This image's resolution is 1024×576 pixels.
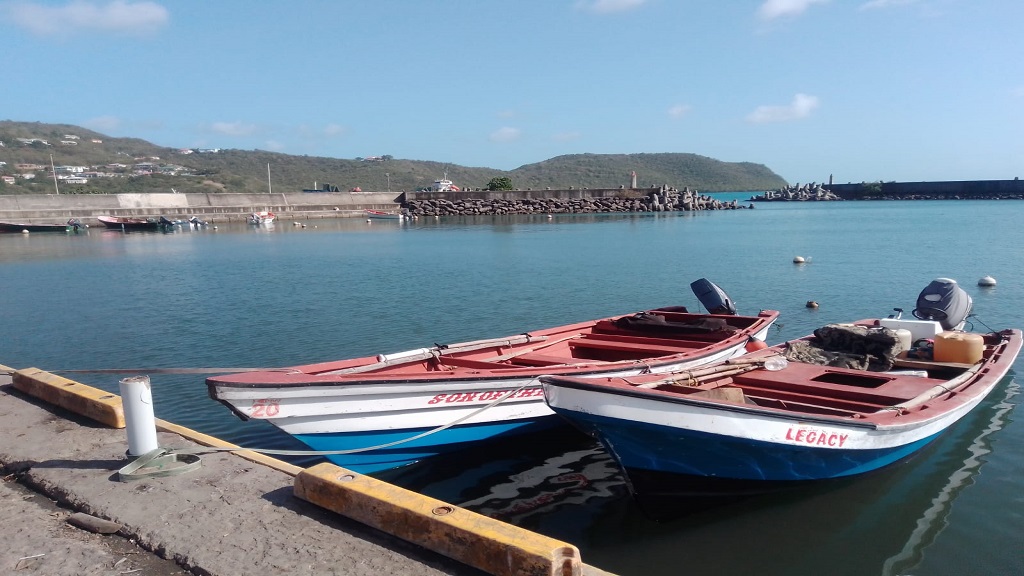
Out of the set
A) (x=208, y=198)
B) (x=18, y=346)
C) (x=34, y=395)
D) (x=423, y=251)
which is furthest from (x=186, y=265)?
(x=208, y=198)

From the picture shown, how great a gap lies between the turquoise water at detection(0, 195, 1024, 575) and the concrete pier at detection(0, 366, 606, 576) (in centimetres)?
255

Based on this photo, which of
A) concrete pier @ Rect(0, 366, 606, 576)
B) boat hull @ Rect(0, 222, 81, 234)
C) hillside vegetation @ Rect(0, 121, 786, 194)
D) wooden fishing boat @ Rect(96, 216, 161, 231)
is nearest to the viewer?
concrete pier @ Rect(0, 366, 606, 576)

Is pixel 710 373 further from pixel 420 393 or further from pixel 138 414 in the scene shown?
pixel 138 414

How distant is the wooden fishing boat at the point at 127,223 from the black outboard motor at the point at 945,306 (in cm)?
5944

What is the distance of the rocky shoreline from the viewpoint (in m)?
76.6

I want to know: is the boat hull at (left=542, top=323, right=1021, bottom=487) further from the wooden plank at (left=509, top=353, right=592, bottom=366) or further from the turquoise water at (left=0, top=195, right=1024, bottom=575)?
the wooden plank at (left=509, top=353, right=592, bottom=366)

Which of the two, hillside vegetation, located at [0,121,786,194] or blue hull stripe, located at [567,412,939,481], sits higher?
hillside vegetation, located at [0,121,786,194]

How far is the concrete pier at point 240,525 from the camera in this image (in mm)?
4191

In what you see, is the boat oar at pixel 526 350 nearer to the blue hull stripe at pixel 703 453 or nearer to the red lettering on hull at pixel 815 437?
the blue hull stripe at pixel 703 453

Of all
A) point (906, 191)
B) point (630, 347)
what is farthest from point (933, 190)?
point (630, 347)

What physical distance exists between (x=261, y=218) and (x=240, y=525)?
6274 cm

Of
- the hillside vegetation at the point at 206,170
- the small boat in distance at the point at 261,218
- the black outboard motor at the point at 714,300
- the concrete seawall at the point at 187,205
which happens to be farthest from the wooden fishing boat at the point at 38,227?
the black outboard motor at the point at 714,300

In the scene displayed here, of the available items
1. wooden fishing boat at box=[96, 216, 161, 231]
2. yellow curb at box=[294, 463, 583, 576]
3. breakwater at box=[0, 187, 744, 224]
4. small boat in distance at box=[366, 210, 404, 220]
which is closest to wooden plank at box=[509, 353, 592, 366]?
yellow curb at box=[294, 463, 583, 576]

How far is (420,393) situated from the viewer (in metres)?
7.50
